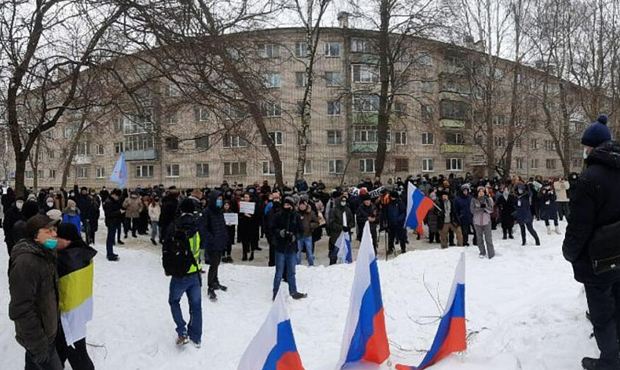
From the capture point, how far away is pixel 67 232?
5.24m

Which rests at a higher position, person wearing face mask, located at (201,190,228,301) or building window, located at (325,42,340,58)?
Answer: building window, located at (325,42,340,58)

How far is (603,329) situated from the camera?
3.81 m

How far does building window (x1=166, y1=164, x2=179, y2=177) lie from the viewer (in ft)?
145

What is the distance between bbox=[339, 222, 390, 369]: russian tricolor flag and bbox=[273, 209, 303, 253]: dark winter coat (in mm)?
4046

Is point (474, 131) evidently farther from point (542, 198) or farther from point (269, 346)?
point (269, 346)

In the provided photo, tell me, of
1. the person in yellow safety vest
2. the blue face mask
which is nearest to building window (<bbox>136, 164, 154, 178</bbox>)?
the person in yellow safety vest

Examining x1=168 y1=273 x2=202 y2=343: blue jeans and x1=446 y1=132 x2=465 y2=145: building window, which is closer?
x1=168 y1=273 x2=202 y2=343: blue jeans

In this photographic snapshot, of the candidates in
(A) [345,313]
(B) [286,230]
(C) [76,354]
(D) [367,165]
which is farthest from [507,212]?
(D) [367,165]

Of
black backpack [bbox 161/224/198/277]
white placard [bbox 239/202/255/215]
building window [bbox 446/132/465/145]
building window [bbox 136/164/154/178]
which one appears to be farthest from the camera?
building window [bbox 136/164/154/178]

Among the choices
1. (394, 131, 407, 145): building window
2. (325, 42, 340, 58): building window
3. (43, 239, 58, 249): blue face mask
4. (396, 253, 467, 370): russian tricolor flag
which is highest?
(325, 42, 340, 58): building window

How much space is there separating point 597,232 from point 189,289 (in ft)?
16.9

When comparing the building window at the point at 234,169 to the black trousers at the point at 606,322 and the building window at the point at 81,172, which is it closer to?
the building window at the point at 81,172

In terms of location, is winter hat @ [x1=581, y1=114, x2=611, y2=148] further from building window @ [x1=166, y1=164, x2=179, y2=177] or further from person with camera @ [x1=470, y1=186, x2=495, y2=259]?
building window @ [x1=166, y1=164, x2=179, y2=177]

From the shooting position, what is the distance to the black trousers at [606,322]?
3.78 m
